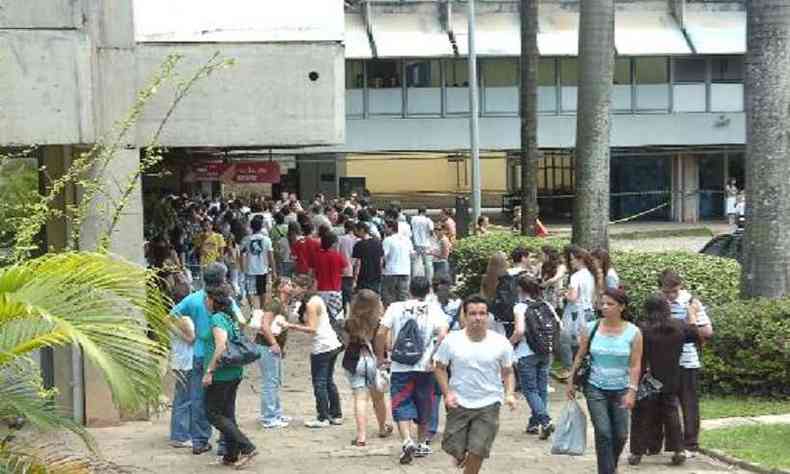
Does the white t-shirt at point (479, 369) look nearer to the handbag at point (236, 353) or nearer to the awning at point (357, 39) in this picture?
the handbag at point (236, 353)

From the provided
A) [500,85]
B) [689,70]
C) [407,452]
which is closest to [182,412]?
[407,452]

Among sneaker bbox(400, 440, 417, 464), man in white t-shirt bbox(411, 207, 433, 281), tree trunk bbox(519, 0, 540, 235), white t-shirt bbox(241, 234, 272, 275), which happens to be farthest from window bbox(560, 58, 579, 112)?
sneaker bbox(400, 440, 417, 464)

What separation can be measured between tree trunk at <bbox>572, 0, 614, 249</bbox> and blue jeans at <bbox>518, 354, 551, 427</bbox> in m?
5.97

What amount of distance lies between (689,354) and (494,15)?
110 feet

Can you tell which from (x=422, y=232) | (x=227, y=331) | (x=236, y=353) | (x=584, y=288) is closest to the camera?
(x=236, y=353)

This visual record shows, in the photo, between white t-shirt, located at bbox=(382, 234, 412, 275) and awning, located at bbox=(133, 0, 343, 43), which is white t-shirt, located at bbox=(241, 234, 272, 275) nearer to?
white t-shirt, located at bbox=(382, 234, 412, 275)

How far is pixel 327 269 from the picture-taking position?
59.5 ft

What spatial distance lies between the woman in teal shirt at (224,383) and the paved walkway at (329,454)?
0.63ft

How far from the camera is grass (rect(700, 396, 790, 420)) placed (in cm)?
1311

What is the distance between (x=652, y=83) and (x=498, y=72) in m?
5.51

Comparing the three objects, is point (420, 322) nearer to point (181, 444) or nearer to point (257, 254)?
point (181, 444)

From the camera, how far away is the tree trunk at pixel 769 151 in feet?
46.5

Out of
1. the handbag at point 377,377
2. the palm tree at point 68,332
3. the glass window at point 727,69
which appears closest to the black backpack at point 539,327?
the handbag at point 377,377

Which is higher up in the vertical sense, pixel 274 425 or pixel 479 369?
pixel 479 369
